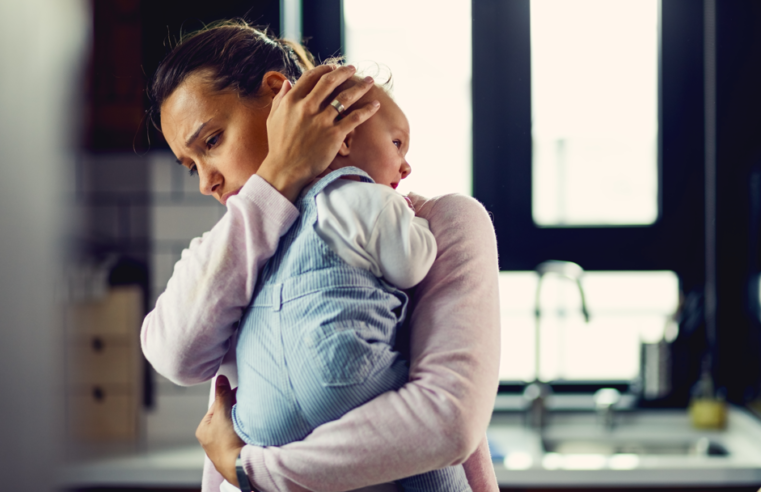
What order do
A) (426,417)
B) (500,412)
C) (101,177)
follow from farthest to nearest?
(500,412) → (101,177) → (426,417)

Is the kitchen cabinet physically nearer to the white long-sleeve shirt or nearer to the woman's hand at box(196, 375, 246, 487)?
the woman's hand at box(196, 375, 246, 487)

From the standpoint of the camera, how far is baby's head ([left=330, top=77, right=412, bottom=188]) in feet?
2.02

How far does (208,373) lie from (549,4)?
4.30ft

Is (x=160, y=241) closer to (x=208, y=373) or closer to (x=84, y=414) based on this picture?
(x=84, y=414)

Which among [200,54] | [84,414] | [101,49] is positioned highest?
[101,49]

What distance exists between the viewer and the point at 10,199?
1.24 metres

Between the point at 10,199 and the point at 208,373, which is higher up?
the point at 10,199

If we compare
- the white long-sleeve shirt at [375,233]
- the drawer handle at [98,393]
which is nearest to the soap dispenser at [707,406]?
the white long-sleeve shirt at [375,233]

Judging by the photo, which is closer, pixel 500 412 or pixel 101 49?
pixel 101 49

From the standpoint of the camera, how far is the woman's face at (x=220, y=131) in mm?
637

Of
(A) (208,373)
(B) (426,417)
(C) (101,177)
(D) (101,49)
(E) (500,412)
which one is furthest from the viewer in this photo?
(E) (500,412)

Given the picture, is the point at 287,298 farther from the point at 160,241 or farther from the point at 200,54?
the point at 160,241

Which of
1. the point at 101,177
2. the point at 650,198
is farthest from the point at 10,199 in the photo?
the point at 650,198

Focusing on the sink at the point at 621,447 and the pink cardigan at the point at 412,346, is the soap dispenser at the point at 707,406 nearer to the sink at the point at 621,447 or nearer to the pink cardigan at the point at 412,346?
the sink at the point at 621,447
